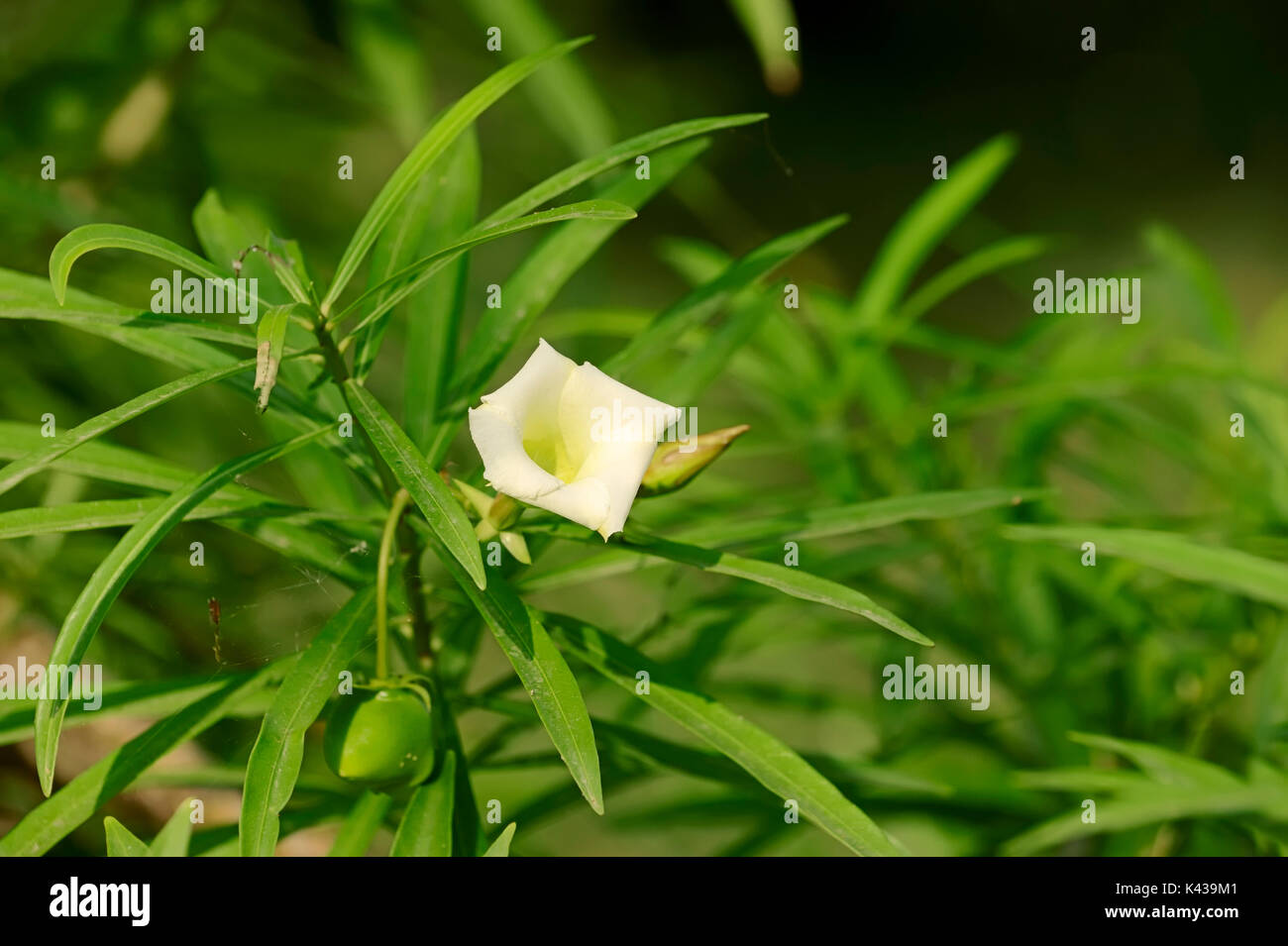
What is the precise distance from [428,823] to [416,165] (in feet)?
1.14

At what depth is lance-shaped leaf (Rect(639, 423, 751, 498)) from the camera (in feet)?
1.78

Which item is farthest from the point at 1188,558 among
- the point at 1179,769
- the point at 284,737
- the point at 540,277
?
the point at 284,737

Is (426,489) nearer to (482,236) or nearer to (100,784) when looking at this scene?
(482,236)

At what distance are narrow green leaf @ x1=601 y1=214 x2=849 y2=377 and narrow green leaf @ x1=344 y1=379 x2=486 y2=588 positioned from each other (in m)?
0.19

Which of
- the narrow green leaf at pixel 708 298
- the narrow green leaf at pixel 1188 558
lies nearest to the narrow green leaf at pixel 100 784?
the narrow green leaf at pixel 708 298

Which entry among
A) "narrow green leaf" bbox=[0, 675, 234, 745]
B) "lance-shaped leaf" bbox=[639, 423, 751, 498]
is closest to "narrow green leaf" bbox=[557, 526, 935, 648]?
"lance-shaped leaf" bbox=[639, 423, 751, 498]

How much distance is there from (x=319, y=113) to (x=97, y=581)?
105 cm

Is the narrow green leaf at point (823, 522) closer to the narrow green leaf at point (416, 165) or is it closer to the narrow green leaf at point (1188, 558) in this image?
the narrow green leaf at point (1188, 558)

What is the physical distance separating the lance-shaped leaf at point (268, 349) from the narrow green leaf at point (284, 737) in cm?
14

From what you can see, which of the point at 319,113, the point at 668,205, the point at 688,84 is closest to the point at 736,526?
the point at 319,113

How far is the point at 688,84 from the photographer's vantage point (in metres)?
1.91

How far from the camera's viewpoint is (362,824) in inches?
24.3
